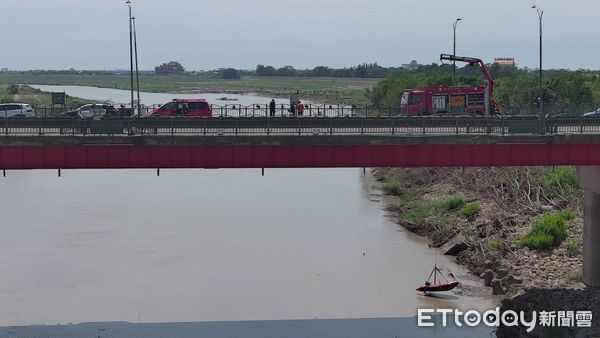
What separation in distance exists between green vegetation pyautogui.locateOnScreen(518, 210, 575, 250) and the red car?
15.9 meters

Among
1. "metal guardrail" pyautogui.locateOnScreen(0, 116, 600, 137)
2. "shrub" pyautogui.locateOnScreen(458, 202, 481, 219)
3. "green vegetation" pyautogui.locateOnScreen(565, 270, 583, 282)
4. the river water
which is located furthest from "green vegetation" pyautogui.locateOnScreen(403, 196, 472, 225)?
"metal guardrail" pyautogui.locateOnScreen(0, 116, 600, 137)

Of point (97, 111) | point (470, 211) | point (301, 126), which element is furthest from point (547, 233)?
point (97, 111)

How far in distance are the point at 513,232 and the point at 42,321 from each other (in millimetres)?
22857

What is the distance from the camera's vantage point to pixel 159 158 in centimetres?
3641

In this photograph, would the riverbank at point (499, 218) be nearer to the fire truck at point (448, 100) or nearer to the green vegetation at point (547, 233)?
the green vegetation at point (547, 233)

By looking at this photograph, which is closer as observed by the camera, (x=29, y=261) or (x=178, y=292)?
(x=178, y=292)

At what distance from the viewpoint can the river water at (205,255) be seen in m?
41.5

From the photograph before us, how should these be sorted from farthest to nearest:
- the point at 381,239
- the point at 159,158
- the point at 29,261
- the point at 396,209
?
the point at 396,209 < the point at 381,239 < the point at 29,261 < the point at 159,158

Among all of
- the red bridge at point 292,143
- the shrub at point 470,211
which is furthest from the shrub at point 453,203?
the red bridge at point 292,143

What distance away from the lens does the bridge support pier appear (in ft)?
134

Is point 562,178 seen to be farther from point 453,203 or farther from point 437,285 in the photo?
point 437,285

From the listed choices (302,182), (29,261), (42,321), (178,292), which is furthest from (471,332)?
(302,182)

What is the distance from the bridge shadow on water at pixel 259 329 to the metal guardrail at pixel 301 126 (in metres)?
7.19

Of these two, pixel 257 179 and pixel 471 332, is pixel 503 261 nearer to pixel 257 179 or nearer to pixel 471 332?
pixel 471 332
